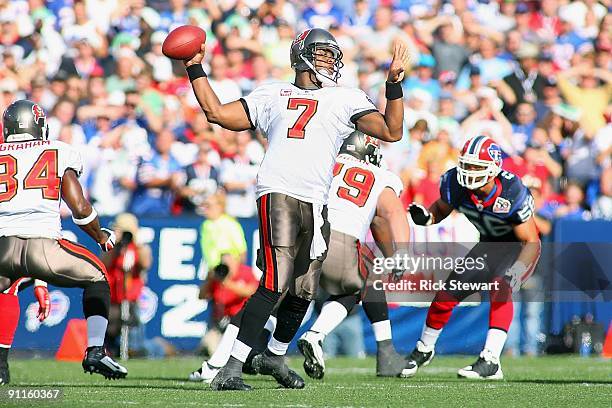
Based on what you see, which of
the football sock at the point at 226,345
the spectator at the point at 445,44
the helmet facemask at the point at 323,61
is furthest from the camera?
the spectator at the point at 445,44

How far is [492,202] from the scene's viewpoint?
899 cm

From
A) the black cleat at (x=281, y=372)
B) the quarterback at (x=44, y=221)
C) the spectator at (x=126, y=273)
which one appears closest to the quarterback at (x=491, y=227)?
the black cleat at (x=281, y=372)

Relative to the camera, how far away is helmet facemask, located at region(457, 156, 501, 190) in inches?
352

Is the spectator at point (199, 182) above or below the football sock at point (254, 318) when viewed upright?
below

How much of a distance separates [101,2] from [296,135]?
9881mm

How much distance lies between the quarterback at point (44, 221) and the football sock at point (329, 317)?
1697 mm

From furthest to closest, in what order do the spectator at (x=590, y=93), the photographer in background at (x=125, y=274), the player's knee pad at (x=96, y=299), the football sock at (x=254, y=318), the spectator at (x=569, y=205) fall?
the spectator at (x=590, y=93) < the spectator at (x=569, y=205) < the photographer in background at (x=125, y=274) < the player's knee pad at (x=96, y=299) < the football sock at (x=254, y=318)

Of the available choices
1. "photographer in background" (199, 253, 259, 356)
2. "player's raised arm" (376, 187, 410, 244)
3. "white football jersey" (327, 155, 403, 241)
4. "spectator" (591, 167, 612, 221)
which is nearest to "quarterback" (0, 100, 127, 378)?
"white football jersey" (327, 155, 403, 241)

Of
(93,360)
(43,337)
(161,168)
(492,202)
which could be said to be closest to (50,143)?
(93,360)

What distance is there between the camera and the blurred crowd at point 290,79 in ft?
43.1

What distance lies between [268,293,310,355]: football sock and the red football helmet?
2.27 meters

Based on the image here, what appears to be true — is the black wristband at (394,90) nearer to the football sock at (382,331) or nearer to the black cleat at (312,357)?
the black cleat at (312,357)

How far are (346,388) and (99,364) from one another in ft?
5.12

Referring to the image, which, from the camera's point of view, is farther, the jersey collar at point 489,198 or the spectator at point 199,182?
the spectator at point 199,182
